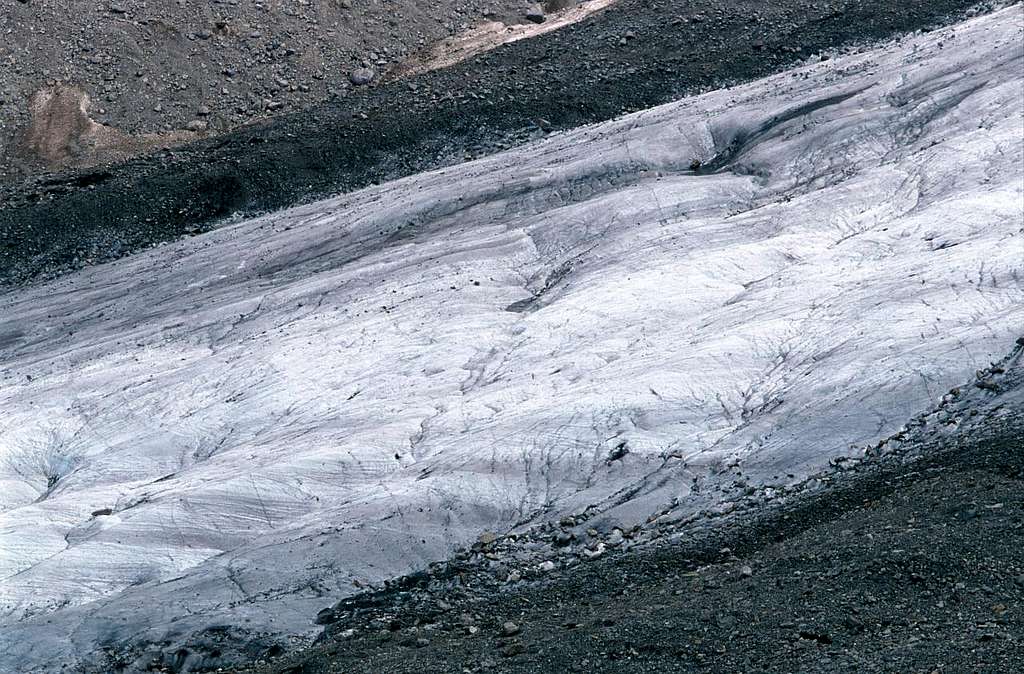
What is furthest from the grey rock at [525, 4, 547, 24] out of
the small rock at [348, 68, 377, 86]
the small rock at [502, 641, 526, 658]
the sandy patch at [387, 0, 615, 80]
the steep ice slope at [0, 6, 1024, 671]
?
the small rock at [502, 641, 526, 658]

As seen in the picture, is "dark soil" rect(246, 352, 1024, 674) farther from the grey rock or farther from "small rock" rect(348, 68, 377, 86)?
the grey rock

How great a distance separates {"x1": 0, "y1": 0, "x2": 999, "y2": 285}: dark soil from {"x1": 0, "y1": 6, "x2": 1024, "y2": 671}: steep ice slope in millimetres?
1345

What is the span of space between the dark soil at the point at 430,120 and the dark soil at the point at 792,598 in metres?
13.0

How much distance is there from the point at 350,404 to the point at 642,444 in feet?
14.7

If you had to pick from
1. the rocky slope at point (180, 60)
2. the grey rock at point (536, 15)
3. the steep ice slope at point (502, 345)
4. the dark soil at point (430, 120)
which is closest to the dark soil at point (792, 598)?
the steep ice slope at point (502, 345)

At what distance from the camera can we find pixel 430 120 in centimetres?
2452

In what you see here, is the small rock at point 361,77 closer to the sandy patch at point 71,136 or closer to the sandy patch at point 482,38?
the sandy patch at point 482,38

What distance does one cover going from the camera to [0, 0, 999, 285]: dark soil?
74.8ft

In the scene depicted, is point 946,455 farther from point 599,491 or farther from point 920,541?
point 599,491

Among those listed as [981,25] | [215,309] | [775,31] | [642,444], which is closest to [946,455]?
[642,444]

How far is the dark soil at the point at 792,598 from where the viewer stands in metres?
9.28

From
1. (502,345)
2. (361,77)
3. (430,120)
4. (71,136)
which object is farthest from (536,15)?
(502,345)

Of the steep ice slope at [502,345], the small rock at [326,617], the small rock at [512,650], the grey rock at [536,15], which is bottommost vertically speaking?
the small rock at [326,617]

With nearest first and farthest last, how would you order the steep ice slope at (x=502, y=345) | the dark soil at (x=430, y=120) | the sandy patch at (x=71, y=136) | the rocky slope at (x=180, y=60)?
the steep ice slope at (x=502, y=345), the dark soil at (x=430, y=120), the sandy patch at (x=71, y=136), the rocky slope at (x=180, y=60)
